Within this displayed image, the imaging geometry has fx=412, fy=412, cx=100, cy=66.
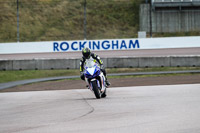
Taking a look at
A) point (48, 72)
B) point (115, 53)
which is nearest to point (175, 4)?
point (115, 53)

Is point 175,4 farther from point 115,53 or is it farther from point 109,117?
point 109,117

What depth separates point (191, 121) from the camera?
22.4ft

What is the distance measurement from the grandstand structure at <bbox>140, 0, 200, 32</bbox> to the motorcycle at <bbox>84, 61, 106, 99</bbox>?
33.4 metres

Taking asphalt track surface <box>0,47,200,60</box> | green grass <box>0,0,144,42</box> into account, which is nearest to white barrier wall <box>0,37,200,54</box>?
asphalt track surface <box>0,47,200,60</box>

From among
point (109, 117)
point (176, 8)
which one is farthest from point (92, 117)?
point (176, 8)

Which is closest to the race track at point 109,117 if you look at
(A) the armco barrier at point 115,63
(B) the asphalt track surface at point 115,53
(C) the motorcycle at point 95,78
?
(C) the motorcycle at point 95,78

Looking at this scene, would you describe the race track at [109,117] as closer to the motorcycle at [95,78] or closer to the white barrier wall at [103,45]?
the motorcycle at [95,78]

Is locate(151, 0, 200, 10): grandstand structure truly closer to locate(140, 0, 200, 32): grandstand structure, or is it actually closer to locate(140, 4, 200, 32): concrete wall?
locate(140, 0, 200, 32): grandstand structure

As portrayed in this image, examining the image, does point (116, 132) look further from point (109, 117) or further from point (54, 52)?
point (54, 52)

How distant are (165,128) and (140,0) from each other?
155ft

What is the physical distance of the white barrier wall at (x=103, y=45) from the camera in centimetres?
3225

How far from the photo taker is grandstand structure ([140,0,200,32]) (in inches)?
1748

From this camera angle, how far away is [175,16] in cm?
4512

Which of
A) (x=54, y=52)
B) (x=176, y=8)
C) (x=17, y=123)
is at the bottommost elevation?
(x=17, y=123)
